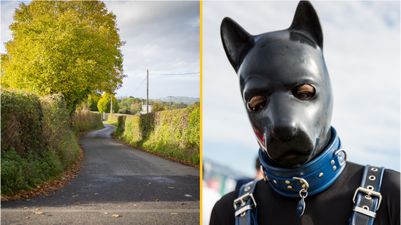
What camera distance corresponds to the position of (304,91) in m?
0.68

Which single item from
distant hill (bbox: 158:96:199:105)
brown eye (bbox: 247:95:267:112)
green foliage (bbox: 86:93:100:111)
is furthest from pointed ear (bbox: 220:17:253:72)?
green foliage (bbox: 86:93:100:111)

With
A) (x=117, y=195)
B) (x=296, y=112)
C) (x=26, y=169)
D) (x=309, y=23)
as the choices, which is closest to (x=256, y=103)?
(x=296, y=112)

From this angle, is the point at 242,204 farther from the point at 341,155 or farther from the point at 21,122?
the point at 21,122

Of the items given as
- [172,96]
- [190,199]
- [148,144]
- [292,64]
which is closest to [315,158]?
[292,64]

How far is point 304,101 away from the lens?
26.5 inches

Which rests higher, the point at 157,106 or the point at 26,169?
the point at 157,106

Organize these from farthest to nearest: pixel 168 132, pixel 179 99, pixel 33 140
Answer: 1. pixel 168 132
2. pixel 33 140
3. pixel 179 99

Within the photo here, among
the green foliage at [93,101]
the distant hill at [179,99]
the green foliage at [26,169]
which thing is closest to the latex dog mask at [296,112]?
the distant hill at [179,99]

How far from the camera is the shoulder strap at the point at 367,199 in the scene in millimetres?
664

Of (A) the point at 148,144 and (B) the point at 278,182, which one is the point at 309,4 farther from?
(A) the point at 148,144

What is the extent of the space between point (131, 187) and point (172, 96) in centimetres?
85

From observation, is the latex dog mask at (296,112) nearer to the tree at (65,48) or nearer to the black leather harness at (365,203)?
the black leather harness at (365,203)

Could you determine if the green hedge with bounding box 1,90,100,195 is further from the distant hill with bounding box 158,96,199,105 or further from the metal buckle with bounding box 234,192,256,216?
the metal buckle with bounding box 234,192,256,216

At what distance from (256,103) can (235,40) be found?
156 mm
